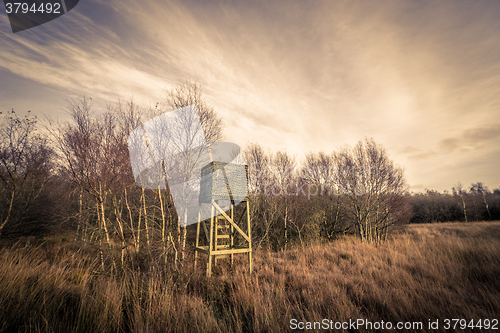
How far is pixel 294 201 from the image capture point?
57.6 feet

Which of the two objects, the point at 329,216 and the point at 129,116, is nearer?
the point at 129,116

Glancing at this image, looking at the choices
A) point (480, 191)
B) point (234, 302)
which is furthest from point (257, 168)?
point (480, 191)

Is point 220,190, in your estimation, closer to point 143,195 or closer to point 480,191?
point 143,195

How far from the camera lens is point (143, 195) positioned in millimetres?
8500

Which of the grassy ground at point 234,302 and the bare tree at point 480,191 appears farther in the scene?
the bare tree at point 480,191

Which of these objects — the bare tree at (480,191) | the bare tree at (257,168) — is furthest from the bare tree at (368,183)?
the bare tree at (480,191)

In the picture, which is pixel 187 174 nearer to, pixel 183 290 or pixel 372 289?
pixel 183 290

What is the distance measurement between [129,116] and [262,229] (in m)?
12.1

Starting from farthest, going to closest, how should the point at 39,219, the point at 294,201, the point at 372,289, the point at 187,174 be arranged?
1. the point at 294,201
2. the point at 39,219
3. the point at 187,174
4. the point at 372,289

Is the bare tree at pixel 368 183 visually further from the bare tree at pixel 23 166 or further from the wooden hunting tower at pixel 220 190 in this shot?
the bare tree at pixel 23 166

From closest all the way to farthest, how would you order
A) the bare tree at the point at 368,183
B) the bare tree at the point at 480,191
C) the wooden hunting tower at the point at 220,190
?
1. the wooden hunting tower at the point at 220,190
2. the bare tree at the point at 368,183
3. the bare tree at the point at 480,191

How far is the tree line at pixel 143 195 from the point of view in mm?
7375

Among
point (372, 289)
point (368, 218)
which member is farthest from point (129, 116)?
point (368, 218)

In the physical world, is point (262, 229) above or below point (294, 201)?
below
